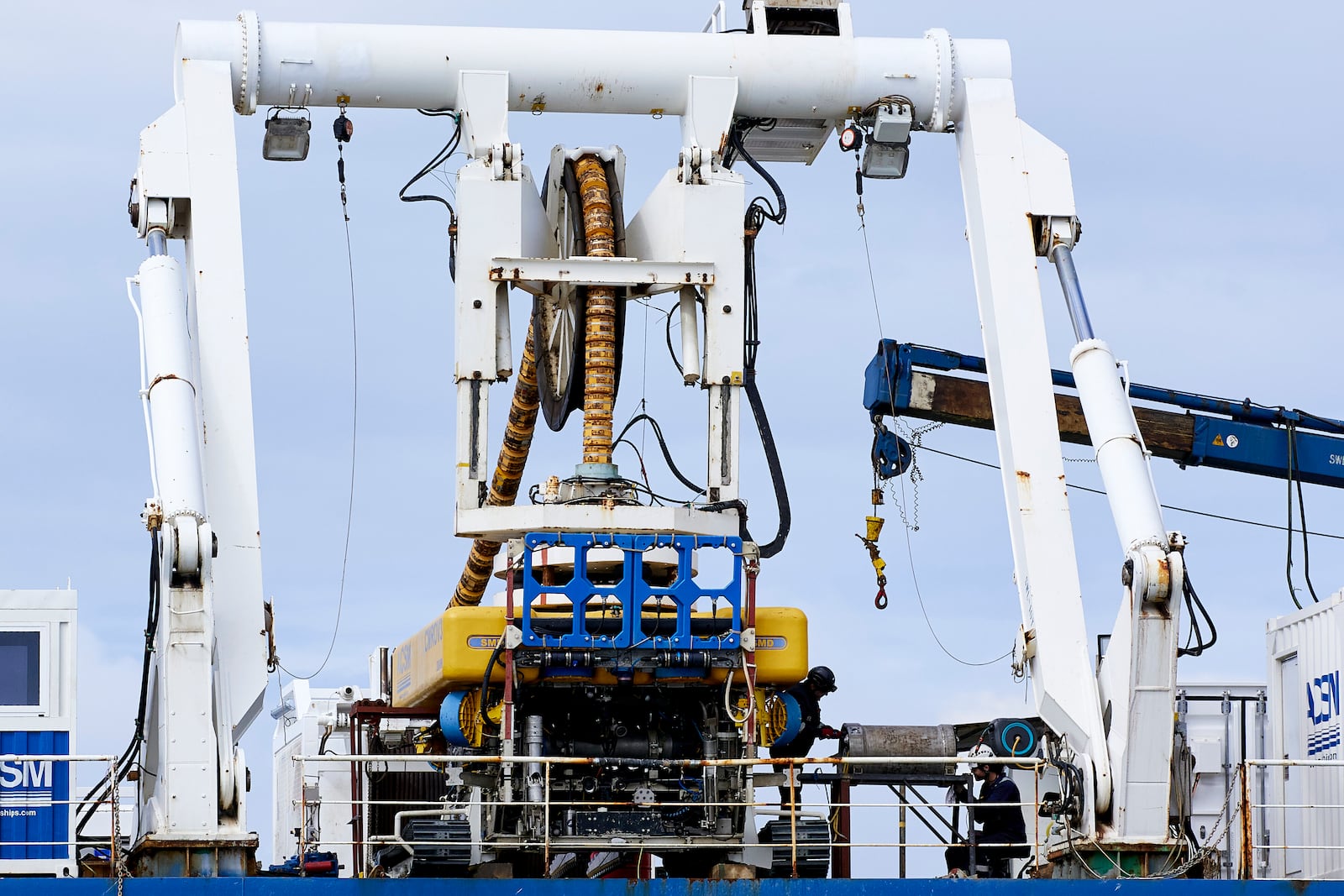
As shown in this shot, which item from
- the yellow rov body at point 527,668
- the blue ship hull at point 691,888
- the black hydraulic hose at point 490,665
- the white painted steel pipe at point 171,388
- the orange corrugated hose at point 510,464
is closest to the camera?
the blue ship hull at point 691,888

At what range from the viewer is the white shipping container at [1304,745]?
24.0 meters

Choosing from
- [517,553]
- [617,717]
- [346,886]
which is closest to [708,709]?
[617,717]

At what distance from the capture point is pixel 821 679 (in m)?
22.4

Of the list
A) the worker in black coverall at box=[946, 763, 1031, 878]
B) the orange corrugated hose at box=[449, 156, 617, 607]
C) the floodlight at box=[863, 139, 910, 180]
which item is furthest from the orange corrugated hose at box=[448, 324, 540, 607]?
the worker in black coverall at box=[946, 763, 1031, 878]

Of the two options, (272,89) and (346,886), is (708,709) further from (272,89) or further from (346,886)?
(272,89)

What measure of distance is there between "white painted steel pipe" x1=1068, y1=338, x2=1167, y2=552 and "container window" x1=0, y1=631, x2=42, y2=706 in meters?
10.5

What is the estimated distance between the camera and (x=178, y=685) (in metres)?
20.0

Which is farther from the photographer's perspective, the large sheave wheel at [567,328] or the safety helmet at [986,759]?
the large sheave wheel at [567,328]

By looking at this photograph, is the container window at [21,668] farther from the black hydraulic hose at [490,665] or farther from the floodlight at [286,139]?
the floodlight at [286,139]

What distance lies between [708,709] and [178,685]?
498 cm

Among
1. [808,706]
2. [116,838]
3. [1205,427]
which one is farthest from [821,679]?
[1205,427]

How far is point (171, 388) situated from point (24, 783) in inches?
175

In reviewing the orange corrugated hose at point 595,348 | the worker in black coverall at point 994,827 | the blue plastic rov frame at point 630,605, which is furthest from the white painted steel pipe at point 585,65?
→ the worker in black coverall at point 994,827

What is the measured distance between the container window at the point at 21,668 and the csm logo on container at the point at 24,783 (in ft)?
2.10
